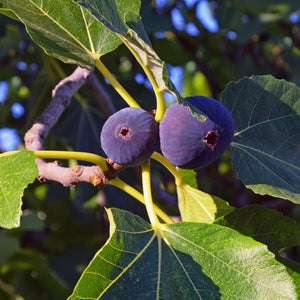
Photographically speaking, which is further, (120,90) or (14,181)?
(120,90)

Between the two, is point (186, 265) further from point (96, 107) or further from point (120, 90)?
point (96, 107)

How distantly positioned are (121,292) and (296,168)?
0.47 metres

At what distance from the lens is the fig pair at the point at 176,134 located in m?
0.75

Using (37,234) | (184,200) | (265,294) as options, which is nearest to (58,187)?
(37,234)

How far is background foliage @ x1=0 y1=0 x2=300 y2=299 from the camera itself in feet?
5.44

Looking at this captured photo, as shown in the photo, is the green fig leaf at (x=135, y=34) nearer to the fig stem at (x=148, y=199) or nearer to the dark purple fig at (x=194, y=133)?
the dark purple fig at (x=194, y=133)

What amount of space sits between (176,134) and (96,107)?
101cm

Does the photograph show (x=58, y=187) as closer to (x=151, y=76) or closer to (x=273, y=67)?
(x=151, y=76)

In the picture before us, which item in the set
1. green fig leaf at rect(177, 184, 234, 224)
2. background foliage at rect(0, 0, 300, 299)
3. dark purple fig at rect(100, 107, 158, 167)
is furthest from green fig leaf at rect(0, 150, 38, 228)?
background foliage at rect(0, 0, 300, 299)

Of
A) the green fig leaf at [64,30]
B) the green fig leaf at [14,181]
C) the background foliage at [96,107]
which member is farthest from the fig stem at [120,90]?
the background foliage at [96,107]

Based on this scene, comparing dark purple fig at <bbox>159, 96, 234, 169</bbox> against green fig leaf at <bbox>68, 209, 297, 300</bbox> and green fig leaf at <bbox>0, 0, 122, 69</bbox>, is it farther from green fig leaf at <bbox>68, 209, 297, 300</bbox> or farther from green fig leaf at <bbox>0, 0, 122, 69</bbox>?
green fig leaf at <bbox>0, 0, 122, 69</bbox>

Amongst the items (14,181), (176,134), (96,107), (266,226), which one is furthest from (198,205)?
(96,107)

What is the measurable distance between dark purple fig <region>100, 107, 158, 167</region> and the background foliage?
73cm

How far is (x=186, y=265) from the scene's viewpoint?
779 millimetres
